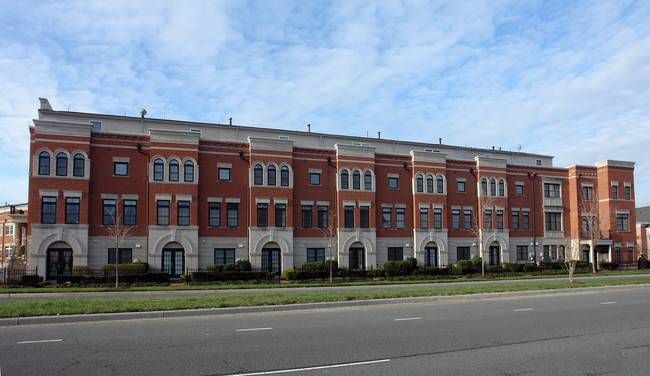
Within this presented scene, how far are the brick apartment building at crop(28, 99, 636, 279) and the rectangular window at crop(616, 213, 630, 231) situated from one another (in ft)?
0.37

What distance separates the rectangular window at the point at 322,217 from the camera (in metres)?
40.1

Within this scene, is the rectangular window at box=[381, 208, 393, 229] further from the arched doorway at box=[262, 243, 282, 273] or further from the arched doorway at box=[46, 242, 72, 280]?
the arched doorway at box=[46, 242, 72, 280]

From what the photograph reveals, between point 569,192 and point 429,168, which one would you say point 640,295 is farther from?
point 569,192

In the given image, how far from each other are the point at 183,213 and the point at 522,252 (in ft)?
105

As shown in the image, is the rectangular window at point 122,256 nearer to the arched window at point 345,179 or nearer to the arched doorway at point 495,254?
the arched window at point 345,179

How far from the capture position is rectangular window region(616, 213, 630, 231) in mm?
49791

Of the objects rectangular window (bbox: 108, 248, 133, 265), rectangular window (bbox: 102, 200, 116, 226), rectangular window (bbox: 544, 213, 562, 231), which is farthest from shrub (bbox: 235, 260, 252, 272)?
rectangular window (bbox: 544, 213, 562, 231)

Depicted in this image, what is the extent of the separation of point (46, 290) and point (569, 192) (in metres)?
47.0

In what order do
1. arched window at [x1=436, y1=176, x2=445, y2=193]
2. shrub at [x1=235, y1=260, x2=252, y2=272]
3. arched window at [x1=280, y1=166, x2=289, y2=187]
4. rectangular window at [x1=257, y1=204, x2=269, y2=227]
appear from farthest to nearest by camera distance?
1. arched window at [x1=436, y1=176, x2=445, y2=193]
2. arched window at [x1=280, y1=166, x2=289, y2=187]
3. rectangular window at [x1=257, y1=204, x2=269, y2=227]
4. shrub at [x1=235, y1=260, x2=252, y2=272]

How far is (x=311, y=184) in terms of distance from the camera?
40062 millimetres

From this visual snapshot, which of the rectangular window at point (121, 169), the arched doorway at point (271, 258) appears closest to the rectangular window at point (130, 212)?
the rectangular window at point (121, 169)

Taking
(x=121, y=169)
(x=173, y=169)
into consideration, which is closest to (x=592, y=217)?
(x=173, y=169)

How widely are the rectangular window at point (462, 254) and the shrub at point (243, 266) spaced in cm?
1961

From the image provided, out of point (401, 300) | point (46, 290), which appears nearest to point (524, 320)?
point (401, 300)
